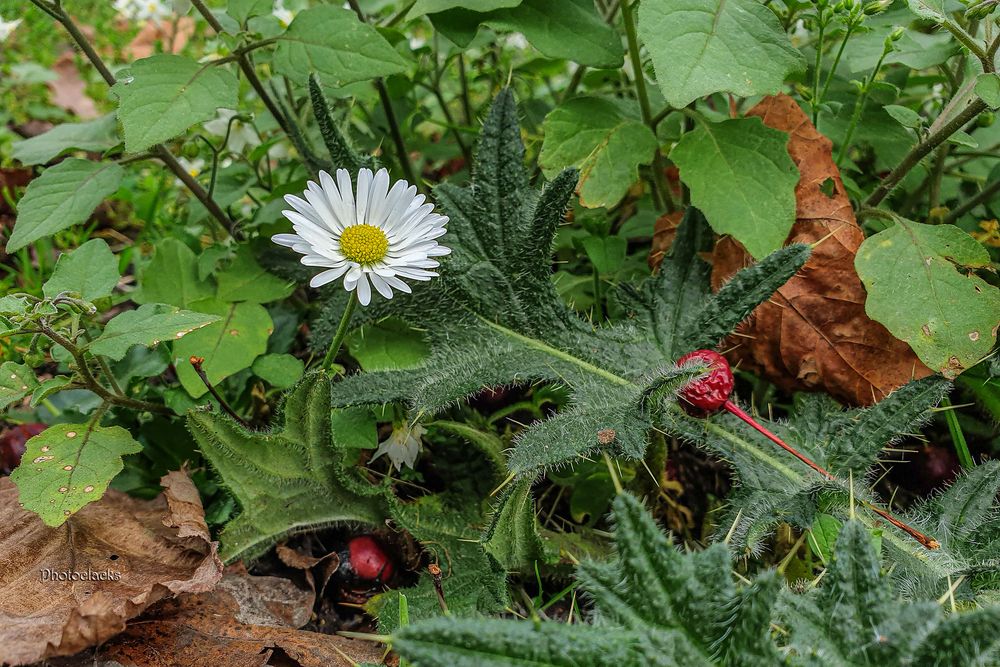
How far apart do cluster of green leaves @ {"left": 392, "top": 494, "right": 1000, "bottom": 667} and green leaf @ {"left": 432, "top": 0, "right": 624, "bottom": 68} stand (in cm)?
121

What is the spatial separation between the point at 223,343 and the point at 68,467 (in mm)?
444

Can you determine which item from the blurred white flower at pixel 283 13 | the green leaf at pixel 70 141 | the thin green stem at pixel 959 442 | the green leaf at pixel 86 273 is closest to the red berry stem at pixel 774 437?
the thin green stem at pixel 959 442

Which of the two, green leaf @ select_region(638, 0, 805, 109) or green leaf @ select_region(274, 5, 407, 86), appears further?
green leaf @ select_region(274, 5, 407, 86)

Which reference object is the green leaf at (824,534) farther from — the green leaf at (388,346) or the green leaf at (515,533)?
the green leaf at (388,346)

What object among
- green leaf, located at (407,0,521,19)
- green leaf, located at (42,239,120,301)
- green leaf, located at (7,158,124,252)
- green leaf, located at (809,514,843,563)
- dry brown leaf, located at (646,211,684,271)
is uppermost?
green leaf, located at (407,0,521,19)

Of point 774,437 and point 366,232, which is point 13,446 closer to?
point 366,232

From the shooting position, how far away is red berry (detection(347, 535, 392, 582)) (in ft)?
5.91

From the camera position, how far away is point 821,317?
1876mm

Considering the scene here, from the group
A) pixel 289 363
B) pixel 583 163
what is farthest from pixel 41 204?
pixel 583 163

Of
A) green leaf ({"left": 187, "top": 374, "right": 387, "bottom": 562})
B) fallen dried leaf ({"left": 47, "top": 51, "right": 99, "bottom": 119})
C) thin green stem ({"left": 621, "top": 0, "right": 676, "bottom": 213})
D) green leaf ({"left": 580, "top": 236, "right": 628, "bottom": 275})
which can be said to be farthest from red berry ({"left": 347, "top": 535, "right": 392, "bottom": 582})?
fallen dried leaf ({"left": 47, "top": 51, "right": 99, "bottom": 119})

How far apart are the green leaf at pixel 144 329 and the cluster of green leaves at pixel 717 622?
0.91 m

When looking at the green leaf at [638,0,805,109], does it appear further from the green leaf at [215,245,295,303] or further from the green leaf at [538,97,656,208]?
the green leaf at [215,245,295,303]

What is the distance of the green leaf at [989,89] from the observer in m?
1.53

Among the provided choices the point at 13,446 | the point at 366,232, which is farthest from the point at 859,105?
the point at 13,446
